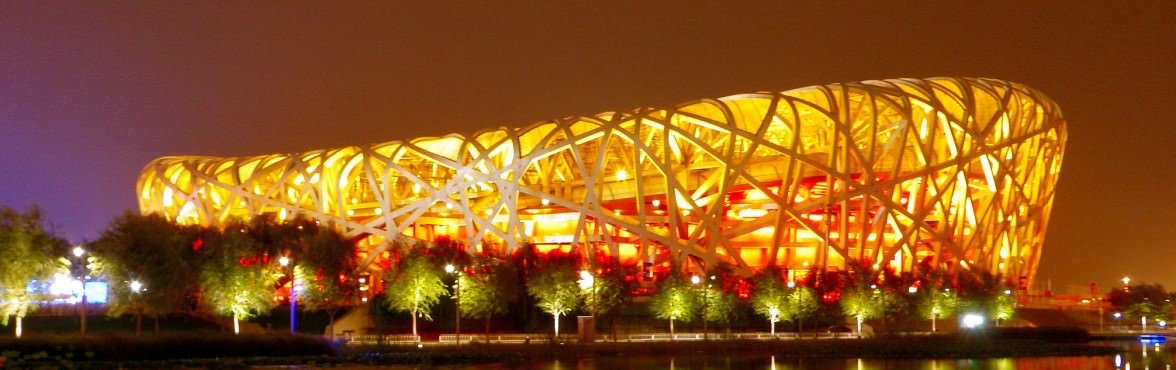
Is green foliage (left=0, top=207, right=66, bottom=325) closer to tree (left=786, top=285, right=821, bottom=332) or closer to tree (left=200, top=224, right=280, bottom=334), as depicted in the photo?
tree (left=200, top=224, right=280, bottom=334)

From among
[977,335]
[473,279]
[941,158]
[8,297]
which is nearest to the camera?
[8,297]

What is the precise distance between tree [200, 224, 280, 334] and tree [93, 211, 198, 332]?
92 cm

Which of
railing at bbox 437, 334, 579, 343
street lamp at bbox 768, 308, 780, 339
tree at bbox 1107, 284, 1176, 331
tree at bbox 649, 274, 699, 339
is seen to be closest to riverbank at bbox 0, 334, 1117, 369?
railing at bbox 437, 334, 579, 343

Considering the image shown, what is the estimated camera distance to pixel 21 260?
51156 millimetres

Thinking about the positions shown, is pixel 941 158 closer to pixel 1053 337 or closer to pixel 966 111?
pixel 966 111

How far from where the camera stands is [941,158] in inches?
3236

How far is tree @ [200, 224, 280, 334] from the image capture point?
55969mm

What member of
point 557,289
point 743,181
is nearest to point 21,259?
point 557,289

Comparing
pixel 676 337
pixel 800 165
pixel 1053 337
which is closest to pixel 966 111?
pixel 800 165

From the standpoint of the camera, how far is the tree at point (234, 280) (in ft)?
184

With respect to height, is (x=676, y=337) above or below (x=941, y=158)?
below

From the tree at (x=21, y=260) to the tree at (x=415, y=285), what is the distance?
14.9 metres

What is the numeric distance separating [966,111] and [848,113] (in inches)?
316

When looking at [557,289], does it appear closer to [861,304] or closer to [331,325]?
[331,325]
